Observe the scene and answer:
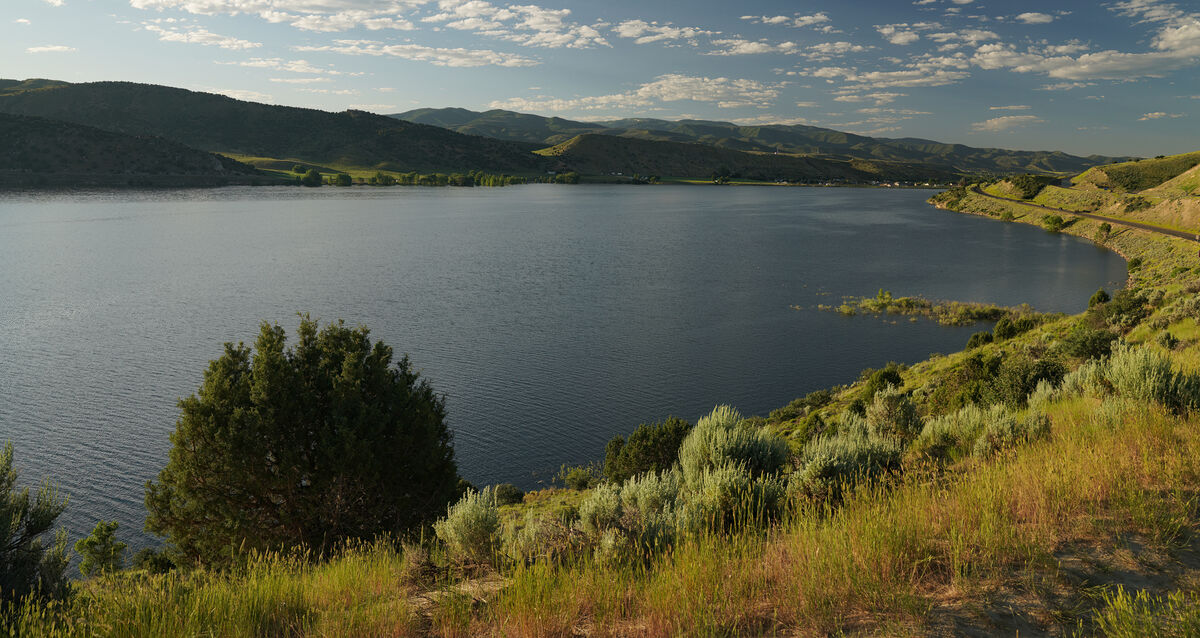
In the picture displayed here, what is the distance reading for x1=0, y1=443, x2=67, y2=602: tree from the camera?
6.69 m

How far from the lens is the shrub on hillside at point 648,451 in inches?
900

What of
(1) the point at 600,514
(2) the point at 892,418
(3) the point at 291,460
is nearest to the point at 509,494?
(3) the point at 291,460

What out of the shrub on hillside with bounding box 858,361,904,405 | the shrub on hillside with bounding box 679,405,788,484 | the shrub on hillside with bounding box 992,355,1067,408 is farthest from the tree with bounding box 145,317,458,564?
the shrub on hillside with bounding box 858,361,904,405

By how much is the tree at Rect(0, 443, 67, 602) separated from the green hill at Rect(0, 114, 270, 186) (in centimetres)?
19510

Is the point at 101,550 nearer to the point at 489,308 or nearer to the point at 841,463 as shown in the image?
the point at 841,463

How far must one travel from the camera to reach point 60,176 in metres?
156

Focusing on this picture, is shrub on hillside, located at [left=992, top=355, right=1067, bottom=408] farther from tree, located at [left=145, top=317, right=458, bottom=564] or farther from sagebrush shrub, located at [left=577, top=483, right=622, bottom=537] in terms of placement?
tree, located at [left=145, top=317, right=458, bottom=564]

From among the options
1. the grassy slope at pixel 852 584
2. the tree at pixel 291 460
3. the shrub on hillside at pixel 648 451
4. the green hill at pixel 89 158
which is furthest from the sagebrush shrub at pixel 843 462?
the green hill at pixel 89 158

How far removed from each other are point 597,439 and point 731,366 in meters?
13.5

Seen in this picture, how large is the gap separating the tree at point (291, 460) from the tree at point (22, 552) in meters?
7.75

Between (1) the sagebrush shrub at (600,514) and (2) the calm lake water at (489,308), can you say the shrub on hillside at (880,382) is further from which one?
(1) the sagebrush shrub at (600,514)

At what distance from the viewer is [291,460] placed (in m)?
15.8

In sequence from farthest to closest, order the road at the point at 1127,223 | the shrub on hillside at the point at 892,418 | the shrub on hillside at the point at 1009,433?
1. the road at the point at 1127,223
2. the shrub on hillside at the point at 892,418
3. the shrub on hillside at the point at 1009,433

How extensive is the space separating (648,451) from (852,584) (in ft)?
60.8
